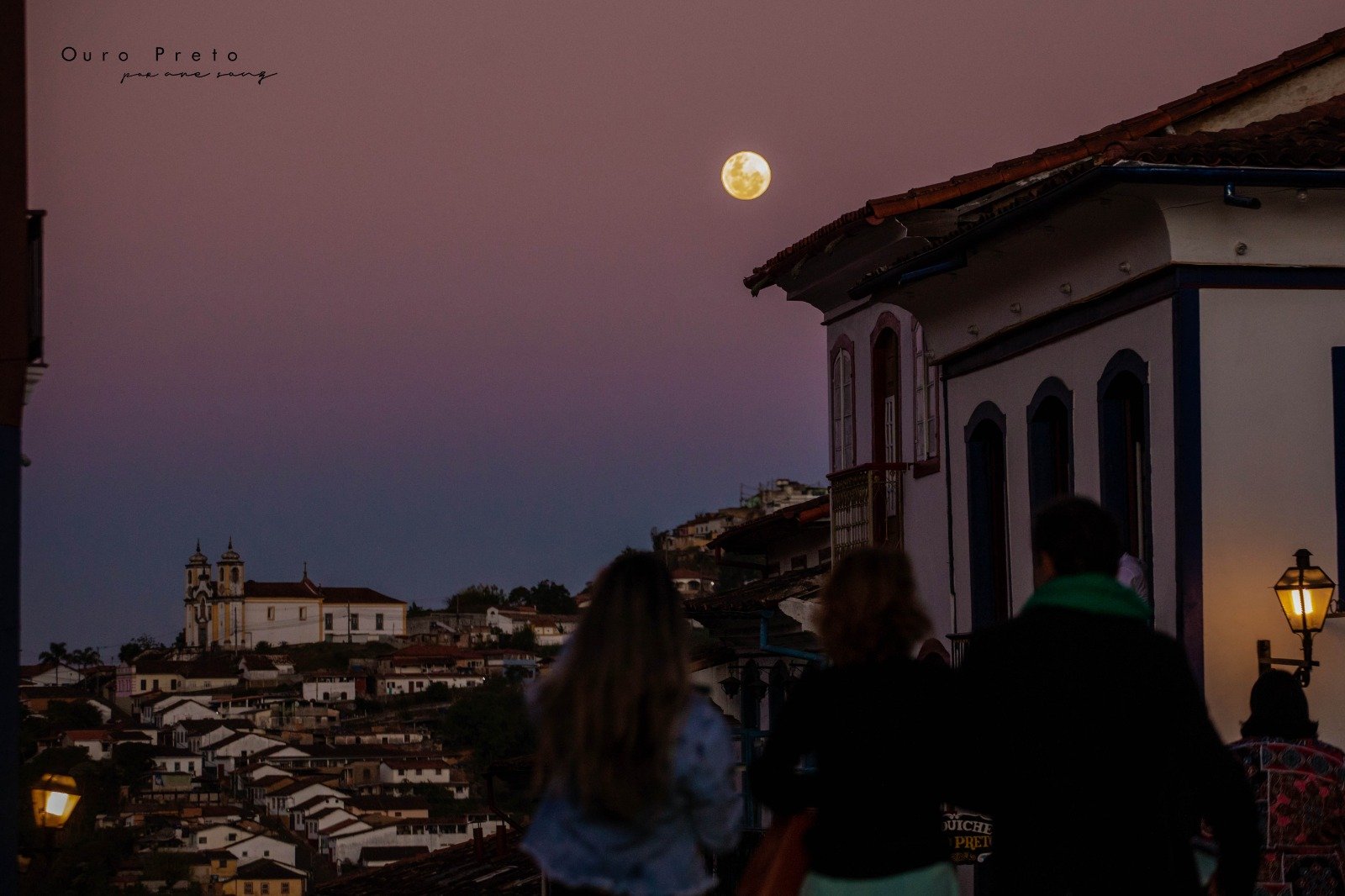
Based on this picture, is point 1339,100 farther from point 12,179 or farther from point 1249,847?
point 1249,847

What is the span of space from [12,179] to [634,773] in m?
11.6

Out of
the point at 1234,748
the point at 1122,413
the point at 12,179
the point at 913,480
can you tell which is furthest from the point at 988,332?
the point at 1234,748

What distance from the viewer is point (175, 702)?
160875 millimetres

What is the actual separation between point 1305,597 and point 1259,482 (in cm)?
86

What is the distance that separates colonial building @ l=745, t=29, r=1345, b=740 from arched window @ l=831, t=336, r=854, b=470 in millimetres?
5300

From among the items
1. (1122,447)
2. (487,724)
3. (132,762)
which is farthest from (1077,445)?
(132,762)

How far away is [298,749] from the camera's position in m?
136

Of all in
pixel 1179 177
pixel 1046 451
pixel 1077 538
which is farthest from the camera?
pixel 1046 451

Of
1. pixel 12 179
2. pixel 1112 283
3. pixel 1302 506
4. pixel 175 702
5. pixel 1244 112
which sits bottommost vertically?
pixel 175 702

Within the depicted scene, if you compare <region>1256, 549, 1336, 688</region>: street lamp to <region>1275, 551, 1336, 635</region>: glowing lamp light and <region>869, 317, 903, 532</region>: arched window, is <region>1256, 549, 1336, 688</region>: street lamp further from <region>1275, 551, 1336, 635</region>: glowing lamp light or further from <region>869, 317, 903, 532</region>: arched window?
<region>869, 317, 903, 532</region>: arched window

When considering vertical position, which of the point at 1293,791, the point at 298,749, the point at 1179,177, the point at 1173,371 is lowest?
the point at 298,749

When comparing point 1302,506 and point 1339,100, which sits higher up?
point 1339,100

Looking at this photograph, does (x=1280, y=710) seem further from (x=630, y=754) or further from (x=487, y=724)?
(x=487, y=724)

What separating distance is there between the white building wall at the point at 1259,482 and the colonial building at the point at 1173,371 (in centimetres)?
1
